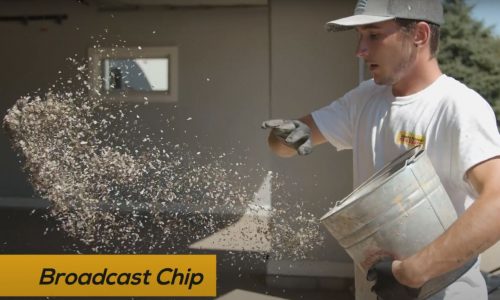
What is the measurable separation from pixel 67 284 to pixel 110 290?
1.01 ft

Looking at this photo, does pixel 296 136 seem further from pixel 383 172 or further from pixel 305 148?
pixel 383 172

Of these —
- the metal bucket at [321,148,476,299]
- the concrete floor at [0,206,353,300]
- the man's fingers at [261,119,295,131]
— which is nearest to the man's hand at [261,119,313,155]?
the man's fingers at [261,119,295,131]

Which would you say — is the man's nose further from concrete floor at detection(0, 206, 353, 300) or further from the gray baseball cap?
concrete floor at detection(0, 206, 353, 300)

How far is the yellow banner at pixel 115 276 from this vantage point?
4062mm

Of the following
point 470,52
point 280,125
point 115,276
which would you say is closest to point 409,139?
point 280,125

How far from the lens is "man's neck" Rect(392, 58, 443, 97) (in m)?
1.83

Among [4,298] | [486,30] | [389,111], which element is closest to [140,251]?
[4,298]

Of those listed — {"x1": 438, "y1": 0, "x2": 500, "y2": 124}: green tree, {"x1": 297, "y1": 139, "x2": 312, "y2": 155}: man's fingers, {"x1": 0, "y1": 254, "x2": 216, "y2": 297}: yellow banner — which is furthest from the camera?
{"x1": 438, "y1": 0, "x2": 500, "y2": 124}: green tree

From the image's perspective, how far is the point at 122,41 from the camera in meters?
8.41

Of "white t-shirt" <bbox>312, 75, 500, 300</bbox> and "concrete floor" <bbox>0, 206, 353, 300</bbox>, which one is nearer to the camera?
"white t-shirt" <bbox>312, 75, 500, 300</bbox>

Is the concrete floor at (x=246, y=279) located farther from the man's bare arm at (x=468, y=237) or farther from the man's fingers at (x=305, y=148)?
the man's bare arm at (x=468, y=237)

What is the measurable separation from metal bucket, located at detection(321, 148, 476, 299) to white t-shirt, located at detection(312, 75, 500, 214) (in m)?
0.08

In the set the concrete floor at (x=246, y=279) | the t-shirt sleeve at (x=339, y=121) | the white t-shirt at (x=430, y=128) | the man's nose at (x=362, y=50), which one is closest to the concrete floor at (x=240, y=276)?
the concrete floor at (x=246, y=279)

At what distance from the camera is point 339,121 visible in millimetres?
2215
